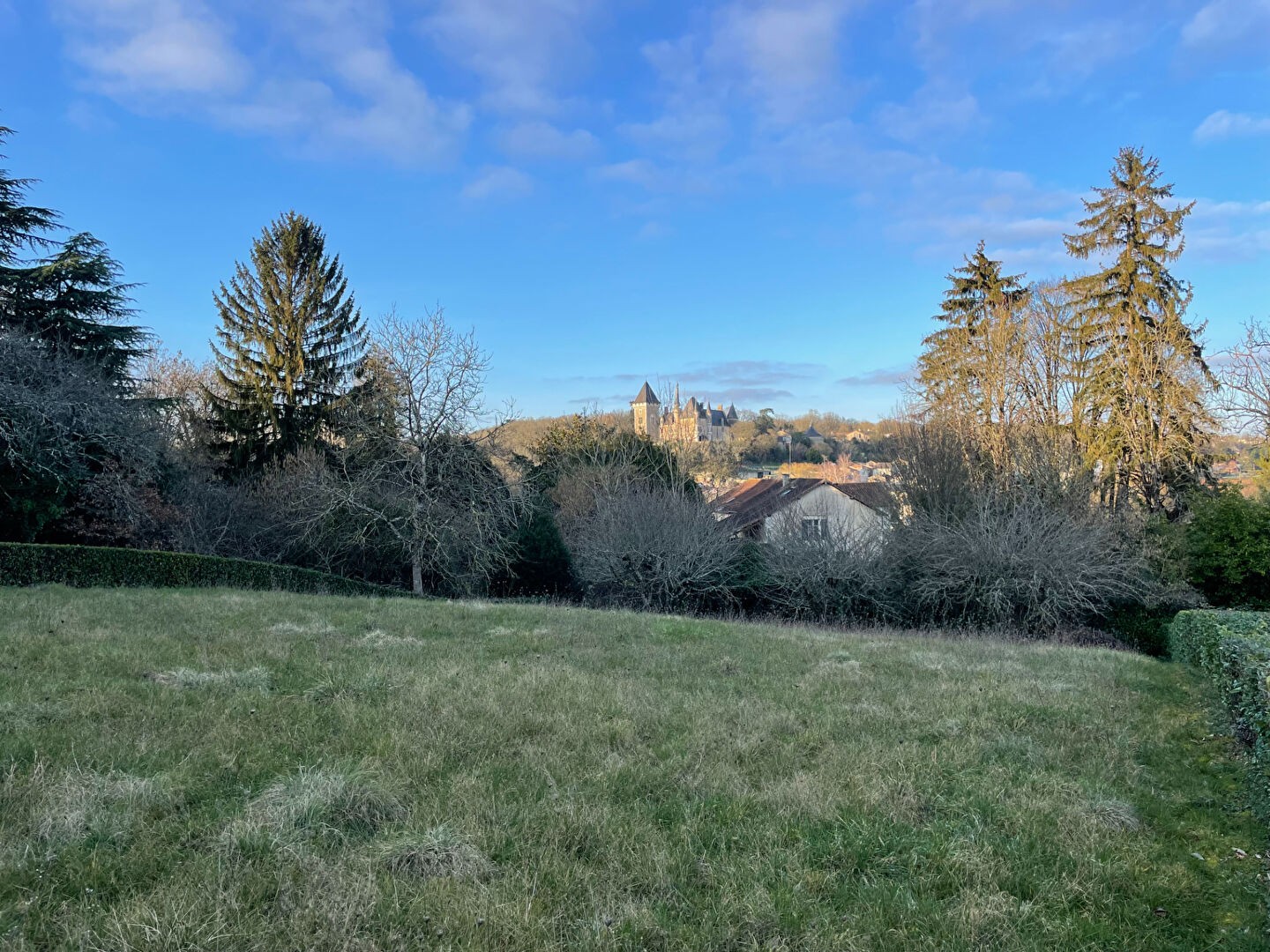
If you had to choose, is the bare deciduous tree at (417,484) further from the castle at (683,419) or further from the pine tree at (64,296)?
the castle at (683,419)

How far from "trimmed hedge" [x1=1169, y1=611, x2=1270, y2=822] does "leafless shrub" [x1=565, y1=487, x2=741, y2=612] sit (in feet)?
40.5

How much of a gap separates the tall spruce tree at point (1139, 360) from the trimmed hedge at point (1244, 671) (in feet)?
48.4

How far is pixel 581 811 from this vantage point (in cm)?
371

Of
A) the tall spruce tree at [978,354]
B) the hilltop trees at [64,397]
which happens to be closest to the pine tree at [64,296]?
the hilltop trees at [64,397]

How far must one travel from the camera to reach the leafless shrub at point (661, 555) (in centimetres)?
2094

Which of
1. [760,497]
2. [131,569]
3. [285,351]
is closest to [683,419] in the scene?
[760,497]

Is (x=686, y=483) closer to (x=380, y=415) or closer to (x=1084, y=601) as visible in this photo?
(x=380, y=415)

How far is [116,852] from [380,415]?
20346 millimetres

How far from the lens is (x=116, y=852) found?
303 centimetres

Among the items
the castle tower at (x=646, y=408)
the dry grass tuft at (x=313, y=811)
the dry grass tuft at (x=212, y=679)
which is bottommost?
the dry grass tuft at (x=313, y=811)

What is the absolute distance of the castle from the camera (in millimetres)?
56969

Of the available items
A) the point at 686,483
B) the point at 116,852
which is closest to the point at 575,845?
the point at 116,852

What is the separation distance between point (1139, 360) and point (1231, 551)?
7014 millimetres

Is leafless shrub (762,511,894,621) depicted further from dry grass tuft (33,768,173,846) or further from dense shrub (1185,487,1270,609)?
dry grass tuft (33,768,173,846)
